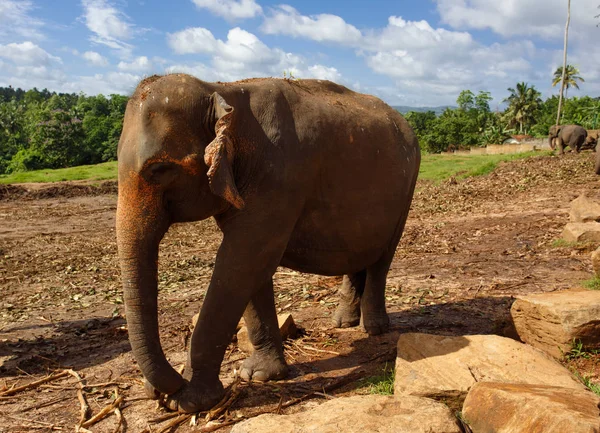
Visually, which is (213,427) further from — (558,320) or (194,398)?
(558,320)

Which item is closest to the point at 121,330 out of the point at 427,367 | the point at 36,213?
the point at 427,367

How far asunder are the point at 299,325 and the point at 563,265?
4.36m

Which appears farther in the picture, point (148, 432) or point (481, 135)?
point (481, 135)

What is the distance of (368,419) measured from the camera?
9.62ft

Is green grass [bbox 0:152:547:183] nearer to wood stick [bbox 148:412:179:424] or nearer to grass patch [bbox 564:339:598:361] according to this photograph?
grass patch [bbox 564:339:598:361]

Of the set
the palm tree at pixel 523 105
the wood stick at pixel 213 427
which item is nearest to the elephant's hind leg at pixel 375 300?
the wood stick at pixel 213 427

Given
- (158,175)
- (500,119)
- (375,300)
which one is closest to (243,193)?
(158,175)

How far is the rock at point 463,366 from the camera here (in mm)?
3590

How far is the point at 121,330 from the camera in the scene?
608cm

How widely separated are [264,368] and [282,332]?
36.3 inches

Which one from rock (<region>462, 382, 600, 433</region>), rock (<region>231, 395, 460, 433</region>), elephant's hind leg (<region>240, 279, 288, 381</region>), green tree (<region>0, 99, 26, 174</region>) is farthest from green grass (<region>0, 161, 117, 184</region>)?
rock (<region>462, 382, 600, 433</region>)

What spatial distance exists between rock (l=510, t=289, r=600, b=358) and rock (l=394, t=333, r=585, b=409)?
1.87 feet

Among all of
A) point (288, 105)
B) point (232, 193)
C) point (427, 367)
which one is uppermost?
point (288, 105)

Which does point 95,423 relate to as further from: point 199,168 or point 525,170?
point 525,170
